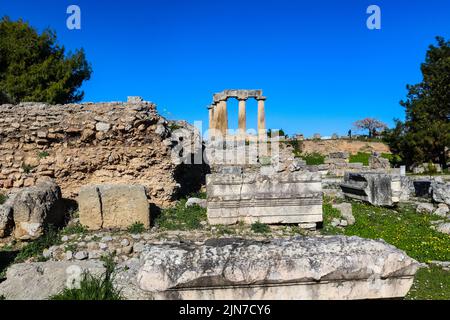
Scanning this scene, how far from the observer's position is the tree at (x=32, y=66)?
60.5 feet

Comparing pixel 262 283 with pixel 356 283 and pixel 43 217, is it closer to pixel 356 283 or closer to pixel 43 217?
pixel 356 283

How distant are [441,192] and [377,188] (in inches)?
78.2

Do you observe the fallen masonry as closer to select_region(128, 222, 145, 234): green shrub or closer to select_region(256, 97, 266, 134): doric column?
select_region(128, 222, 145, 234): green shrub

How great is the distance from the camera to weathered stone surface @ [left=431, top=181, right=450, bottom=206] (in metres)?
10.4

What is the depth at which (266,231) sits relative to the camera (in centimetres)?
723

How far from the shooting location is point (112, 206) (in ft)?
22.8

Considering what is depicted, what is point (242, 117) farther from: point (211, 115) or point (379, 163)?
point (379, 163)

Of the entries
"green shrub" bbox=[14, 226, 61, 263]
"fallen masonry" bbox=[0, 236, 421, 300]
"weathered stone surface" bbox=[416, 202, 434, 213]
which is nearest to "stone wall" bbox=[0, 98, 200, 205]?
"green shrub" bbox=[14, 226, 61, 263]

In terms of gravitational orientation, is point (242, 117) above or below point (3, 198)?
above

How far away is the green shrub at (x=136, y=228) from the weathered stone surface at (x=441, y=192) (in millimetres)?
8407

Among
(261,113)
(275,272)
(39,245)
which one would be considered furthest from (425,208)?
(261,113)

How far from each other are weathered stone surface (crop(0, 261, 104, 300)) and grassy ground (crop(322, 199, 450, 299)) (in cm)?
403

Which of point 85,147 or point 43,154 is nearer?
point 43,154

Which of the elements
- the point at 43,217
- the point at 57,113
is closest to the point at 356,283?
the point at 43,217
